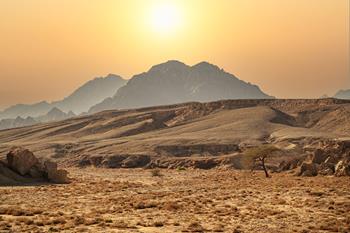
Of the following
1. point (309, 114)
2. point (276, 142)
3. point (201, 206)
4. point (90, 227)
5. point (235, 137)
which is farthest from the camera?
point (309, 114)

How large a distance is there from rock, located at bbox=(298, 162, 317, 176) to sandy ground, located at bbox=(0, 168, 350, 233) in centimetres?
1227

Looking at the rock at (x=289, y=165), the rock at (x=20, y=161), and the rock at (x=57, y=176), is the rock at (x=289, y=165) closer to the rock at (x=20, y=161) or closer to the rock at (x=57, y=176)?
the rock at (x=57, y=176)

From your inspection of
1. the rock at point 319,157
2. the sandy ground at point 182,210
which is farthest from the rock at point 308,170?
the sandy ground at point 182,210

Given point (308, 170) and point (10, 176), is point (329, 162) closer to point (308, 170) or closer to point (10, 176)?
point (308, 170)

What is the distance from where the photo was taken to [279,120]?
12394cm

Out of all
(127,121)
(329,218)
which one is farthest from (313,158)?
(127,121)

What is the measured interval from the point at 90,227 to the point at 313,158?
142ft

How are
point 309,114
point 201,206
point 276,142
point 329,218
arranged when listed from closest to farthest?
point 329,218 < point 201,206 < point 276,142 < point 309,114

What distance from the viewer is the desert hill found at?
92.4 m

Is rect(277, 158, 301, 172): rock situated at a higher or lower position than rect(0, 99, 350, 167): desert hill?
lower

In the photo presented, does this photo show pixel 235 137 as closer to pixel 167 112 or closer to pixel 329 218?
pixel 167 112

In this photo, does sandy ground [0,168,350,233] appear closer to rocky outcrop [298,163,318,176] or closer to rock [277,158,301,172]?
rocky outcrop [298,163,318,176]

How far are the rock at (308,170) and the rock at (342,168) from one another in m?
2.76

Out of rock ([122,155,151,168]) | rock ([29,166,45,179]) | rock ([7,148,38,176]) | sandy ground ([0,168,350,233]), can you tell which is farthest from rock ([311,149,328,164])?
rock ([122,155,151,168])
